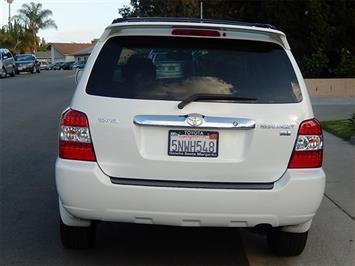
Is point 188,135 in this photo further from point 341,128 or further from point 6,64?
point 6,64

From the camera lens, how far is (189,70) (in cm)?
439

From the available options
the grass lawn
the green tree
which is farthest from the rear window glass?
the green tree

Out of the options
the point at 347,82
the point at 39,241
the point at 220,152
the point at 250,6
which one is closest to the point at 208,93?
the point at 220,152

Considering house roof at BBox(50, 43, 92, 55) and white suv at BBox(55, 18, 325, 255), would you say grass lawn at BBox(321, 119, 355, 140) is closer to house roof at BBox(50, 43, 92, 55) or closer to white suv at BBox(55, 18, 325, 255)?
white suv at BBox(55, 18, 325, 255)

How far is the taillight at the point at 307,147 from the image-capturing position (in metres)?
4.35

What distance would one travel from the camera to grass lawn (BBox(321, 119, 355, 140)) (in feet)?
37.8

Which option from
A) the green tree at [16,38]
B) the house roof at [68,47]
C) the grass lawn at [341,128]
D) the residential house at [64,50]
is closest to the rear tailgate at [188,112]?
the grass lawn at [341,128]

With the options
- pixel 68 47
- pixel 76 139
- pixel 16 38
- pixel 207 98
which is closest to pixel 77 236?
pixel 76 139

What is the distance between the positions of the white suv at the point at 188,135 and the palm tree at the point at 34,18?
89266 millimetres

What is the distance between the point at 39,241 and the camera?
17.4 feet

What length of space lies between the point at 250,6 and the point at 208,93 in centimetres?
1939

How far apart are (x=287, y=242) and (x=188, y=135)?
1.38 metres

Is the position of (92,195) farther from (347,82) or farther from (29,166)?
(347,82)

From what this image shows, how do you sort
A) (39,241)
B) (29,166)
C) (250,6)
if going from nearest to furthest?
(39,241)
(29,166)
(250,6)
